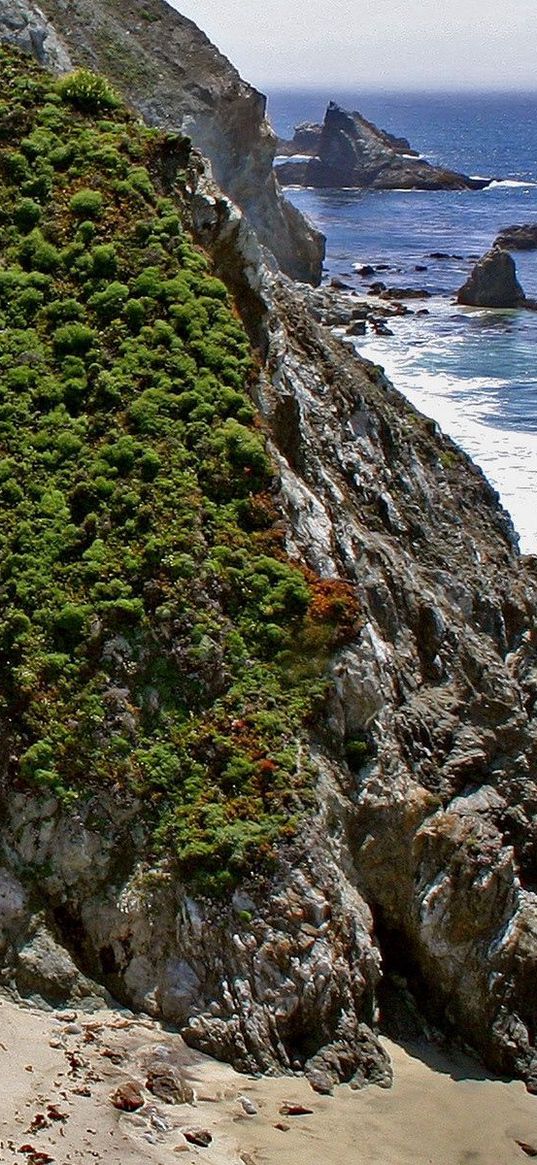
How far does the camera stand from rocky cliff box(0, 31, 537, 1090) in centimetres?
1702

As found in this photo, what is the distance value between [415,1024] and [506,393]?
43154mm

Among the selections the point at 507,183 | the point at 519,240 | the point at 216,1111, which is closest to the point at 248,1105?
the point at 216,1111

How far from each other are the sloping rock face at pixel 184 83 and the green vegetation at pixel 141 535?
1968 centimetres

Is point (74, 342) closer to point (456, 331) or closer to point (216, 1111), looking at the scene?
point (216, 1111)

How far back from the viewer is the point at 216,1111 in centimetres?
1501

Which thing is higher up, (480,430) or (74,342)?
(74,342)

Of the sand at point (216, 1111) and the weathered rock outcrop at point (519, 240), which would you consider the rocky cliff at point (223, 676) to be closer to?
the sand at point (216, 1111)

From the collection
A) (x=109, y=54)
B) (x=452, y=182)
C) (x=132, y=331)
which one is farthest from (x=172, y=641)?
(x=452, y=182)

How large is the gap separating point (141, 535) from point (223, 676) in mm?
2578

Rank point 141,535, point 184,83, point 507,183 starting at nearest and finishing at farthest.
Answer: point 141,535 → point 184,83 → point 507,183

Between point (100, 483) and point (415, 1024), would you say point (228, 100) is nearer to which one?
point (100, 483)

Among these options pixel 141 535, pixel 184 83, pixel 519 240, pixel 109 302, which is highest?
pixel 519 240

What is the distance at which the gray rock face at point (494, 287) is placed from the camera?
7944cm

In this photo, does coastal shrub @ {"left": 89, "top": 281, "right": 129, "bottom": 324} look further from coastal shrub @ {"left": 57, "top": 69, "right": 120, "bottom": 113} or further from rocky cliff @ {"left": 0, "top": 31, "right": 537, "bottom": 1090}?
coastal shrub @ {"left": 57, "top": 69, "right": 120, "bottom": 113}
